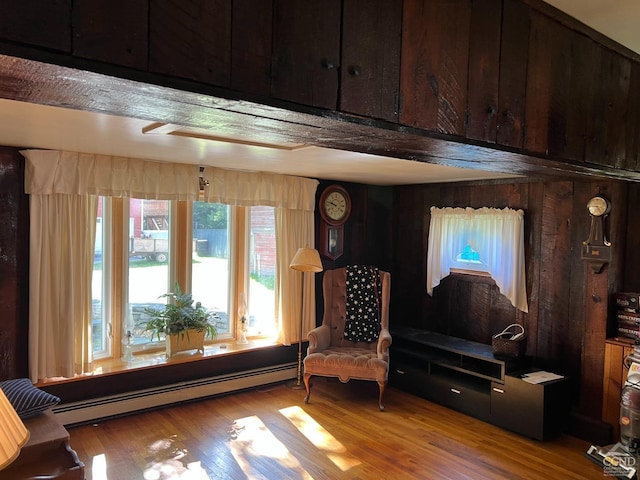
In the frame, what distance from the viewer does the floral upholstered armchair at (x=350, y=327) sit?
4336 millimetres

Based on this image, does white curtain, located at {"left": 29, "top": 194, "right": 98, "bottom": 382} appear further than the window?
No

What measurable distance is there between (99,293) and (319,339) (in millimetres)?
1964

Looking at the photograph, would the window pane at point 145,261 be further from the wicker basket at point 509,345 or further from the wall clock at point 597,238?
the wall clock at point 597,238

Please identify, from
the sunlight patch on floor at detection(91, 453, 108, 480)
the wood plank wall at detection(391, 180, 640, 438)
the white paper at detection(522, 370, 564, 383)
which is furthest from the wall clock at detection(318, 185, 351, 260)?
the sunlight patch on floor at detection(91, 453, 108, 480)

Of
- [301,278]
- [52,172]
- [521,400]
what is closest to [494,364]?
[521,400]

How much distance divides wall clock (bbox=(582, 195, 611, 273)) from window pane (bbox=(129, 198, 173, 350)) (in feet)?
11.3

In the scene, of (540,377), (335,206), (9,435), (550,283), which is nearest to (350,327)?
(335,206)

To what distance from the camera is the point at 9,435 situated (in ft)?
3.68

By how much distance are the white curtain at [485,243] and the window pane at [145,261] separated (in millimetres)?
2612

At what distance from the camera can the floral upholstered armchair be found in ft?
14.2

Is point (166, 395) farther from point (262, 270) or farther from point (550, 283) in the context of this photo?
point (550, 283)

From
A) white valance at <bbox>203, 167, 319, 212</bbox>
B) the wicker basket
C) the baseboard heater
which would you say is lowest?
the baseboard heater

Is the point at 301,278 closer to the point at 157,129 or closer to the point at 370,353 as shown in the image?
the point at 370,353

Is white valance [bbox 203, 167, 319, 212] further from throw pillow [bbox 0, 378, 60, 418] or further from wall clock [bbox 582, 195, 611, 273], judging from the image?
wall clock [bbox 582, 195, 611, 273]
